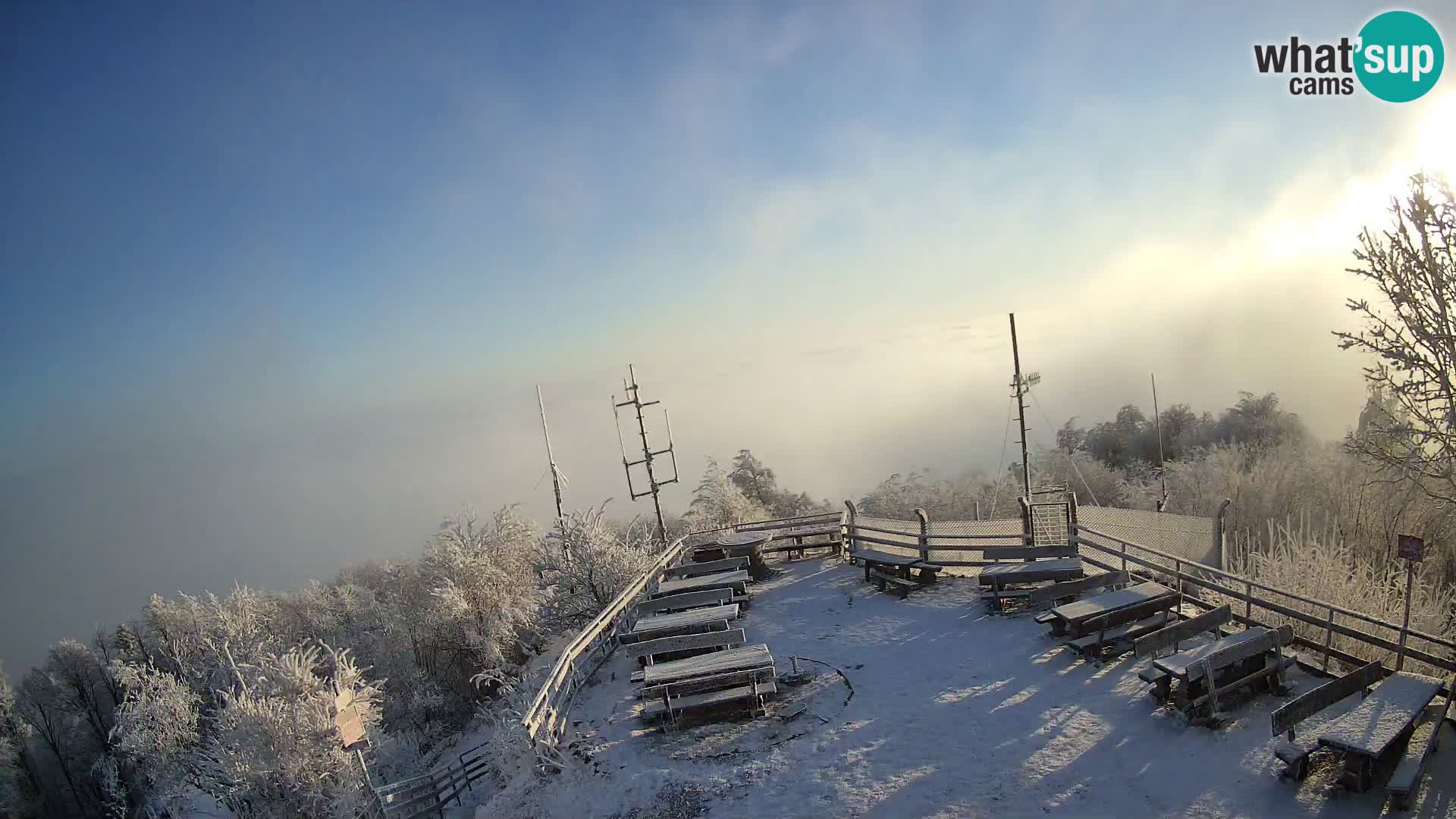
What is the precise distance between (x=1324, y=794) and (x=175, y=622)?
53.3m

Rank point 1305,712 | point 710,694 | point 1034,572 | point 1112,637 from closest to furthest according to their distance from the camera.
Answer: point 1305,712 → point 710,694 → point 1112,637 → point 1034,572

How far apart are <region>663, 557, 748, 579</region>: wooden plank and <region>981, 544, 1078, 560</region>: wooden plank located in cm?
557

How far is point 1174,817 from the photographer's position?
18.9 ft

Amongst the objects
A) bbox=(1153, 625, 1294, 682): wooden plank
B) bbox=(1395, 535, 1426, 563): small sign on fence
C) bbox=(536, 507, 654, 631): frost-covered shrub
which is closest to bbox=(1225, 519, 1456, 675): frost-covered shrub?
bbox=(1153, 625, 1294, 682): wooden plank

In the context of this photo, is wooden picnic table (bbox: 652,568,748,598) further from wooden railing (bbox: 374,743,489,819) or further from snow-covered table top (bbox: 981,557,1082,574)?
snow-covered table top (bbox: 981,557,1082,574)

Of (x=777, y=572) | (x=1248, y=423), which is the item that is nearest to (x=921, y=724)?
(x=777, y=572)

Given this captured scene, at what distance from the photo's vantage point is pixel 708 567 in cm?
1490

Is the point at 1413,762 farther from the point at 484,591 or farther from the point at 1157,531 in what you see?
the point at 484,591

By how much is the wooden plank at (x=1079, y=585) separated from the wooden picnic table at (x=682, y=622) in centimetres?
540

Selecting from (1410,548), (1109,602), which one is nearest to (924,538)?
(1109,602)

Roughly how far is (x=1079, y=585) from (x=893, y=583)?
11.6ft

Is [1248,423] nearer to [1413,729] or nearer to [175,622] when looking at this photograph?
[1413,729]

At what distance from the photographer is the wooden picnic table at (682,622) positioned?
10781 millimetres

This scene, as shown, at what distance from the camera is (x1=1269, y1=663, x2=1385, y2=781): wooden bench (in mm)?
5844
